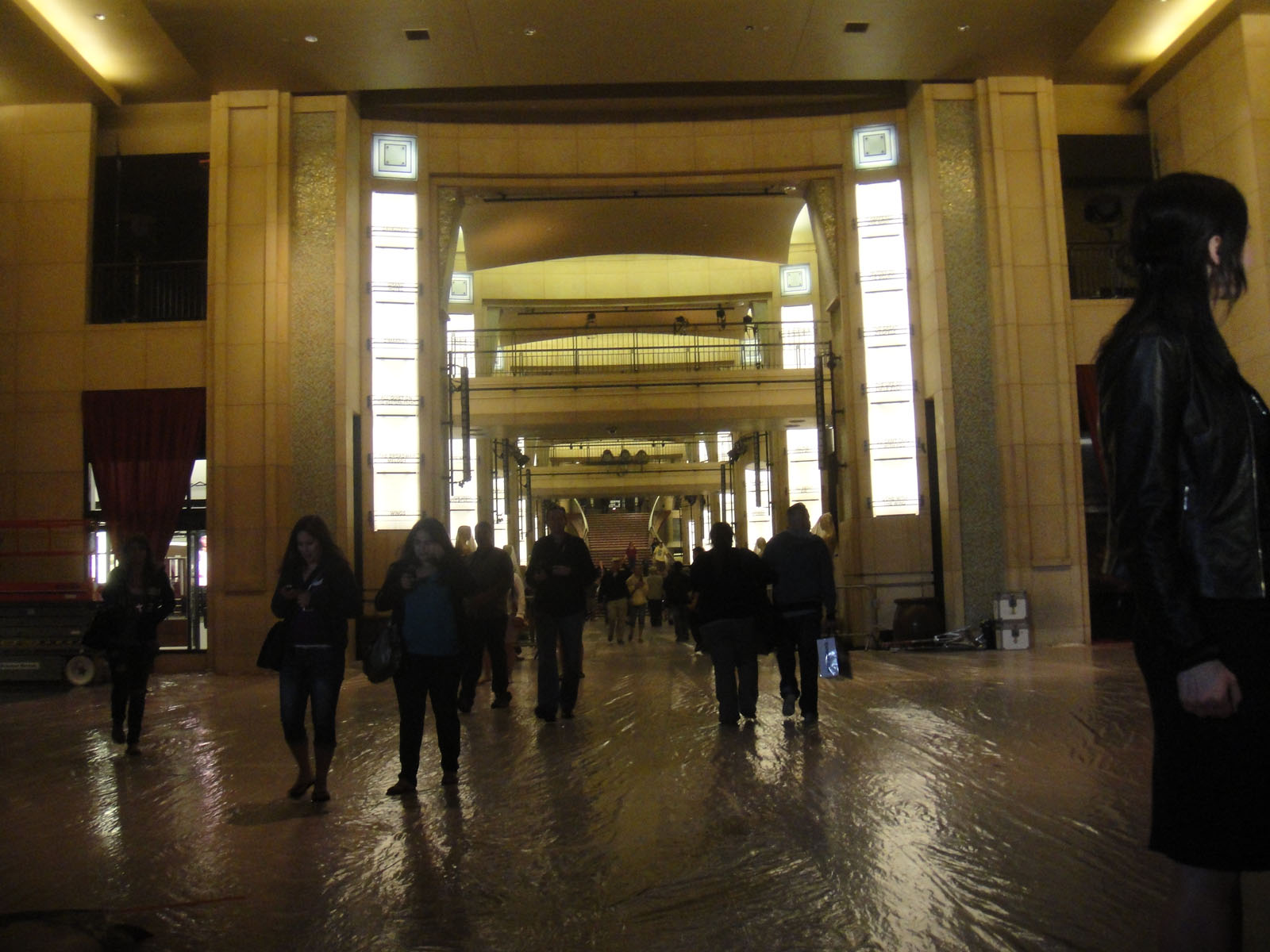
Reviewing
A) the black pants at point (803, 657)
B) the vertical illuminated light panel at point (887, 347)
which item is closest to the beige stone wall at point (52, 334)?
the vertical illuminated light panel at point (887, 347)

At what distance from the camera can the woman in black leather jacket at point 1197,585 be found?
2.12 m

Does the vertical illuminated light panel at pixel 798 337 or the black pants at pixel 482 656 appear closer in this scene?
the black pants at pixel 482 656

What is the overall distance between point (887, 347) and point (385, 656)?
12132 millimetres

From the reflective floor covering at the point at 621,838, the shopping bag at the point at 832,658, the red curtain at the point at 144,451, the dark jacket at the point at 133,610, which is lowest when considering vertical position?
the reflective floor covering at the point at 621,838

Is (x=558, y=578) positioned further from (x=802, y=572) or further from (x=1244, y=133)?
(x=1244, y=133)

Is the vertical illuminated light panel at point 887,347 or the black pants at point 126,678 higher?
the vertical illuminated light panel at point 887,347

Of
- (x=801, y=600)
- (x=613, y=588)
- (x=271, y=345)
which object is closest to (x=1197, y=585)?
(x=801, y=600)

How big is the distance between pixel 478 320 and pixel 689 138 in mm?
11583

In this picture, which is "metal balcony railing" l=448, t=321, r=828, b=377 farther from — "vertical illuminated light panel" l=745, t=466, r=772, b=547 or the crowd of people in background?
the crowd of people in background

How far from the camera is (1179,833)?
85.3 inches

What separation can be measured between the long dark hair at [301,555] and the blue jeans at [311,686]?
0.43 meters

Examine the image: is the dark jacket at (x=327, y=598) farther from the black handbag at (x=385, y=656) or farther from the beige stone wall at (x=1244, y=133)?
the beige stone wall at (x=1244, y=133)

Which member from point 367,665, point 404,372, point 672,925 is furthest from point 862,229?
point 672,925

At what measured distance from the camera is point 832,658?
8.79 m
